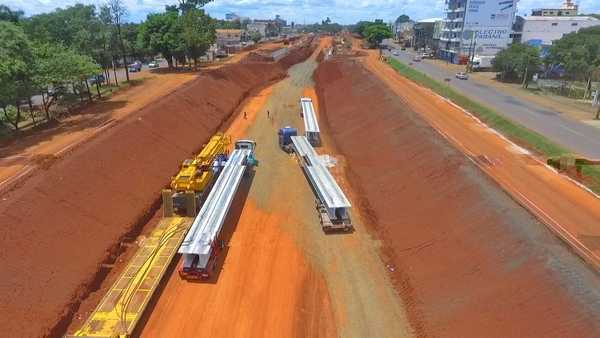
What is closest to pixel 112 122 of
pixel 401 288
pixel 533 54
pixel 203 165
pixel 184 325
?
pixel 203 165

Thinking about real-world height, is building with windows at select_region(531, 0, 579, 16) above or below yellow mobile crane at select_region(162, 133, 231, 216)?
above

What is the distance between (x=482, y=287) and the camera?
52.9 feet

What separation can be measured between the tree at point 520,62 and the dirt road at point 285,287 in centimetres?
4958

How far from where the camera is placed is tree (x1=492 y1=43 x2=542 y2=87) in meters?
60.0

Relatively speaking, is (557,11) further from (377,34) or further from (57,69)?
(57,69)

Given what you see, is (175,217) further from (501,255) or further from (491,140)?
(491,140)

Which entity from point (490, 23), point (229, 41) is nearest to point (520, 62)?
point (490, 23)

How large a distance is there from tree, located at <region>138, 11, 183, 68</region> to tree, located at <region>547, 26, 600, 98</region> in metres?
57.1

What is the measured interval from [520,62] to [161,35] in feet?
182

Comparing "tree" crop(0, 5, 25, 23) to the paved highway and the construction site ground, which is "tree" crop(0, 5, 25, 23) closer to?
the construction site ground

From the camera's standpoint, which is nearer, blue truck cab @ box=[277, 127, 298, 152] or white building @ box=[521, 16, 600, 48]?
blue truck cab @ box=[277, 127, 298, 152]

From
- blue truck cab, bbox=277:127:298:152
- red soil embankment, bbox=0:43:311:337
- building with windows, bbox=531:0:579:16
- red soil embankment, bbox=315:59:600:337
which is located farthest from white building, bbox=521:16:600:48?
red soil embankment, bbox=0:43:311:337

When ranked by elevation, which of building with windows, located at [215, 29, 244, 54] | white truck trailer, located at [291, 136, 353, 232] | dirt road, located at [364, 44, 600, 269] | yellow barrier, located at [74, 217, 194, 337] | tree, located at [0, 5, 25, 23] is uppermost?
tree, located at [0, 5, 25, 23]

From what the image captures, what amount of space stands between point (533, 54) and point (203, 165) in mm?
56968
